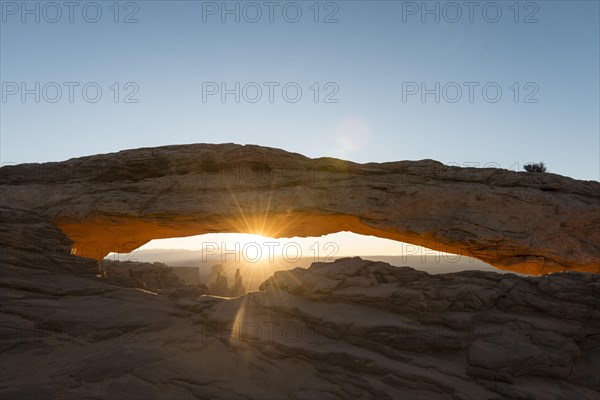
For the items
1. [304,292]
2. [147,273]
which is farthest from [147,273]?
[304,292]

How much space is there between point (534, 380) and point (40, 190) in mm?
23669

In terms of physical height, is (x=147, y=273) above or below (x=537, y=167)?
below

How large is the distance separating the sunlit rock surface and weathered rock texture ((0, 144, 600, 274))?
223 cm

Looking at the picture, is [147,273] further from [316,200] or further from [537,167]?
[537,167]

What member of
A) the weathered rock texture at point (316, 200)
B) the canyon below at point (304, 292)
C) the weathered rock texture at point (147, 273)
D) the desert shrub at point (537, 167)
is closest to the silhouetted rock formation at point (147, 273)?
the weathered rock texture at point (147, 273)

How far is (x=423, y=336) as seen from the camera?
1284 cm

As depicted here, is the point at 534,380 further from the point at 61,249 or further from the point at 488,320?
the point at 61,249

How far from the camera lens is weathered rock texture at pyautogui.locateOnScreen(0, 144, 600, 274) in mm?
16578

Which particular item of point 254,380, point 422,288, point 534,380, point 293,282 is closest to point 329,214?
point 293,282

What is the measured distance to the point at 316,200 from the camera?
1784cm

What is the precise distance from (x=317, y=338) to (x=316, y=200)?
21.8ft

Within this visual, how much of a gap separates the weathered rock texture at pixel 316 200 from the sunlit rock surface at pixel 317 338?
223 cm

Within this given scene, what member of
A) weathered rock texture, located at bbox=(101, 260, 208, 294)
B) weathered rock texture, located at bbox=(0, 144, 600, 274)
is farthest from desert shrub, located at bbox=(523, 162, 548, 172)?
weathered rock texture, located at bbox=(101, 260, 208, 294)

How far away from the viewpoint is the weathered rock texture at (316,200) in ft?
54.4
